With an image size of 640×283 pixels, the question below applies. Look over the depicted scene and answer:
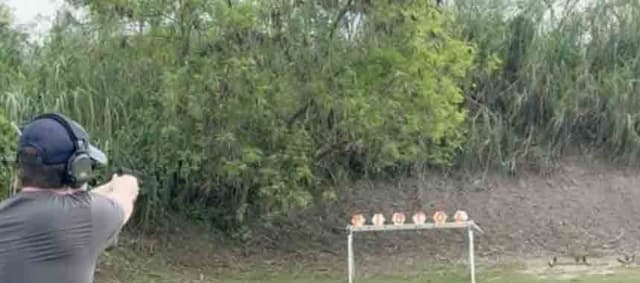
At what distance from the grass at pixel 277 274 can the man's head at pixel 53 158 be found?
7676mm

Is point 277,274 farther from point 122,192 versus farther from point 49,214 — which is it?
point 49,214

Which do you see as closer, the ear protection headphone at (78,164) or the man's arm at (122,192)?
the ear protection headphone at (78,164)

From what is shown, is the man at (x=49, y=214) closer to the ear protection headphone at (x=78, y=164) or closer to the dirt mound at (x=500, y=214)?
the ear protection headphone at (x=78, y=164)

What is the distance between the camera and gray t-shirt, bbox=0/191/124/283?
280 centimetres

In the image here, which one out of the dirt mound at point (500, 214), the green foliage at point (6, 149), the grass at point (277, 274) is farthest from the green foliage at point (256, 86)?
the dirt mound at point (500, 214)

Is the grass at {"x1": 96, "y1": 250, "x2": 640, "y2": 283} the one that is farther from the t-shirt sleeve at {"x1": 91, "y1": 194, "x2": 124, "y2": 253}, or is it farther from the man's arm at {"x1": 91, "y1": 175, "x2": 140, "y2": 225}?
the t-shirt sleeve at {"x1": 91, "y1": 194, "x2": 124, "y2": 253}

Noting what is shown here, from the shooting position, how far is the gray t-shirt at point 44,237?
280cm

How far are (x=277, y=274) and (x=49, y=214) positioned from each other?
8476mm

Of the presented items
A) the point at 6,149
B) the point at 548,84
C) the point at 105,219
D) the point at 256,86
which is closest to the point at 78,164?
the point at 105,219

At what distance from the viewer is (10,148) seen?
30.7 ft

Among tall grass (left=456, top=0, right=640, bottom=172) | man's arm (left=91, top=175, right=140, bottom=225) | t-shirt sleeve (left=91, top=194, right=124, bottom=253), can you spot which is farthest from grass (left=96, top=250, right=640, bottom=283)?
t-shirt sleeve (left=91, top=194, right=124, bottom=253)

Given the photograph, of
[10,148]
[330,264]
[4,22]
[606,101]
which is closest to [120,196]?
[10,148]

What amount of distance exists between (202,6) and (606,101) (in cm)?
616

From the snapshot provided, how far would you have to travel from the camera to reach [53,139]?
2834 millimetres
